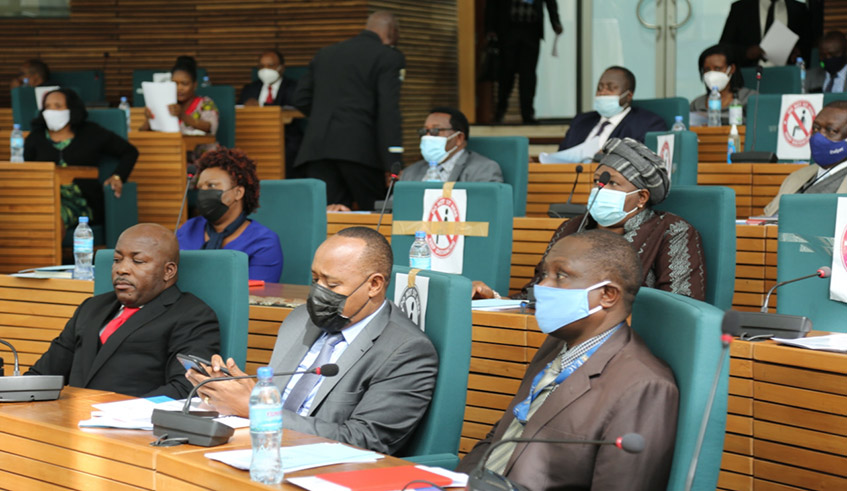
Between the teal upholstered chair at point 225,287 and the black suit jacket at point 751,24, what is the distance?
663 cm

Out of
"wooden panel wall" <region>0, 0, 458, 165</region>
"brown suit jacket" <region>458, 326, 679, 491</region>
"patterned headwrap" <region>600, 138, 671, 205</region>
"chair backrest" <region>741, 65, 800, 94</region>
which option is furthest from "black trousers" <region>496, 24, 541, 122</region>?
"brown suit jacket" <region>458, 326, 679, 491</region>

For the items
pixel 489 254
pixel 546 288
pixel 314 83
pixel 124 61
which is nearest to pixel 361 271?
pixel 546 288

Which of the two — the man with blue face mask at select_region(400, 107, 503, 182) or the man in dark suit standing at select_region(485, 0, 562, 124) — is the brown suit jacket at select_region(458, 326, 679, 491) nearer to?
the man with blue face mask at select_region(400, 107, 503, 182)

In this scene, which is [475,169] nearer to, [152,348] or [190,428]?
[152,348]

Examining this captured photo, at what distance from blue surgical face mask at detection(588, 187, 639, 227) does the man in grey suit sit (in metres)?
1.09

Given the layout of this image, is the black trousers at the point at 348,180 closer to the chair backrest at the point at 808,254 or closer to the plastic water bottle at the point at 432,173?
the plastic water bottle at the point at 432,173

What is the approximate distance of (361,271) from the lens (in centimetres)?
282

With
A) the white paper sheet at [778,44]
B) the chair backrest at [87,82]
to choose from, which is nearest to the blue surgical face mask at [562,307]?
the white paper sheet at [778,44]

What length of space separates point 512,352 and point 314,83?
382 cm

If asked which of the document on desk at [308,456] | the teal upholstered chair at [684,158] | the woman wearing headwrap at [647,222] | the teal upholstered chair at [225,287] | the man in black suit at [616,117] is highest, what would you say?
the man in black suit at [616,117]

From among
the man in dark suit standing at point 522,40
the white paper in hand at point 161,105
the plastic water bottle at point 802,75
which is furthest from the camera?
the man in dark suit standing at point 522,40

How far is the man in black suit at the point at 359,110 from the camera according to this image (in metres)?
6.70

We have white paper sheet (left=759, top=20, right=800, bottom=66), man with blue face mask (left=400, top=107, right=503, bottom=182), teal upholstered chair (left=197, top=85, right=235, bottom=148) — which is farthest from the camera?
white paper sheet (left=759, top=20, right=800, bottom=66)

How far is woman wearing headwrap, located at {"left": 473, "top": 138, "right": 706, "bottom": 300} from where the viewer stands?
3.59m
